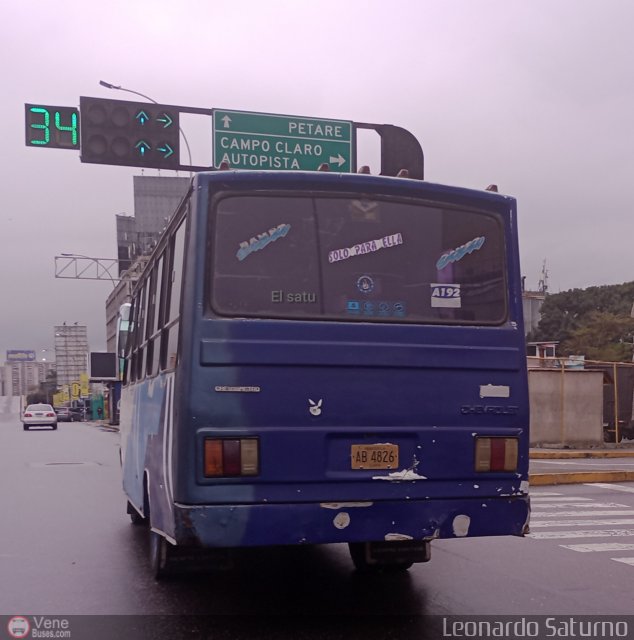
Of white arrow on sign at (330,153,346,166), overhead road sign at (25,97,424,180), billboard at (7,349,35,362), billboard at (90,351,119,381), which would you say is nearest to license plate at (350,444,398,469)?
billboard at (90,351,119,381)

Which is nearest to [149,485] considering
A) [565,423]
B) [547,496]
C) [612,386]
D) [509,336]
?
[509,336]

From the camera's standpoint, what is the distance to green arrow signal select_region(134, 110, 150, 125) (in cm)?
1575

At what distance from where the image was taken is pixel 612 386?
22.6 m

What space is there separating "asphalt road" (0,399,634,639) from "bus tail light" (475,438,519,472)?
101cm

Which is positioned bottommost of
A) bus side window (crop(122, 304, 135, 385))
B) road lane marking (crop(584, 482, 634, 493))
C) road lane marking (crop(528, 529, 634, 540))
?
road lane marking (crop(584, 482, 634, 493))

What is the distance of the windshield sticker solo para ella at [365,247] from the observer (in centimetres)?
566

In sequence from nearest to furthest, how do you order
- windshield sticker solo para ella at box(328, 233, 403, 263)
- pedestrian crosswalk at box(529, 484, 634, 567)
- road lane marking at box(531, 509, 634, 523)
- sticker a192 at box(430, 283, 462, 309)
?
windshield sticker solo para ella at box(328, 233, 403, 263), sticker a192 at box(430, 283, 462, 309), pedestrian crosswalk at box(529, 484, 634, 567), road lane marking at box(531, 509, 634, 523)

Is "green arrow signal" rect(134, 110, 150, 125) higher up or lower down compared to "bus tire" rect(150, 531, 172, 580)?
higher up

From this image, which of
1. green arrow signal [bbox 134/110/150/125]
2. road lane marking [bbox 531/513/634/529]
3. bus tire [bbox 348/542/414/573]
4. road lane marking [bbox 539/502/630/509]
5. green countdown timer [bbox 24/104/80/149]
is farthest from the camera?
green arrow signal [bbox 134/110/150/125]

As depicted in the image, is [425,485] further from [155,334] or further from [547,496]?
[547,496]

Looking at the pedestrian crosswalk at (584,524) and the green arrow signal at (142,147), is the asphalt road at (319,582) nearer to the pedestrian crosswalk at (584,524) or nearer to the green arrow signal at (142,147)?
the pedestrian crosswalk at (584,524)

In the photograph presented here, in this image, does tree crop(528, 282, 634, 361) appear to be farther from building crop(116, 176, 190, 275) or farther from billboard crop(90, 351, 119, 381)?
billboard crop(90, 351, 119, 381)

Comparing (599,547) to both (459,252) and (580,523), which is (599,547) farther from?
(459,252)

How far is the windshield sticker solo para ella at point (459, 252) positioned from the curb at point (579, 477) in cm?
872
